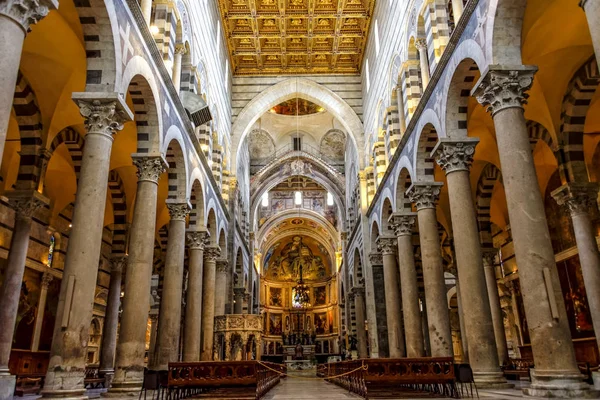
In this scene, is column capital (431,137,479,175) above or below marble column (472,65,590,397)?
above

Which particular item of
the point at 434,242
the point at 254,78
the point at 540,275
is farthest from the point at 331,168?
the point at 540,275

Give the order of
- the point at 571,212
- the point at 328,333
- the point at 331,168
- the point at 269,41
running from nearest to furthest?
the point at 571,212 < the point at 269,41 < the point at 331,168 < the point at 328,333

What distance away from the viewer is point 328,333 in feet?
151

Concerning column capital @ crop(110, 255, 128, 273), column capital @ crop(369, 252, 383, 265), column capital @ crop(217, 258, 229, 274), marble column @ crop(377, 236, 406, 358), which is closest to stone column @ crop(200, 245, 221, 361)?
column capital @ crop(217, 258, 229, 274)

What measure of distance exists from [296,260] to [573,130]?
38.7 m

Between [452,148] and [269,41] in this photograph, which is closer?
[452,148]

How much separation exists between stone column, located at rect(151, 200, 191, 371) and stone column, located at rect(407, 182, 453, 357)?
20.7 feet

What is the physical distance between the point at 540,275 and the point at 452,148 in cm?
408

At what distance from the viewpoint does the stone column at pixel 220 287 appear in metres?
20.8

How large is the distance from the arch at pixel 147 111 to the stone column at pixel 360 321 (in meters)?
17.7

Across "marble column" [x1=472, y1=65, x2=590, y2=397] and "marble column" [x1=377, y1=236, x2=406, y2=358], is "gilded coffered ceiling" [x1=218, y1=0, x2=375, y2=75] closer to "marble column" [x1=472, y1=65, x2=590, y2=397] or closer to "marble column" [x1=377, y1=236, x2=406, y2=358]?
"marble column" [x1=377, y1=236, x2=406, y2=358]

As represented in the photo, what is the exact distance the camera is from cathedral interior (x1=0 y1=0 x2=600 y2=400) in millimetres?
7879

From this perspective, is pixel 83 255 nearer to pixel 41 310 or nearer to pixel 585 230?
pixel 585 230

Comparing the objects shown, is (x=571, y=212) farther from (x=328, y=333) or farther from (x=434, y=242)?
(x=328, y=333)
